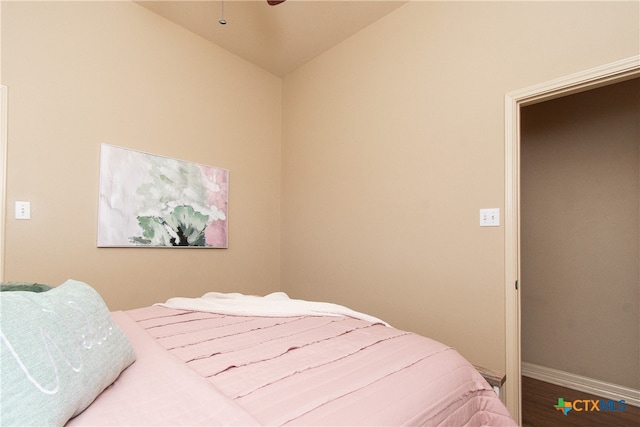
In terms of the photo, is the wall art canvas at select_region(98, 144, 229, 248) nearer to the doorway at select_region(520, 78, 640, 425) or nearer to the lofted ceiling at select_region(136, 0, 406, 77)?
the lofted ceiling at select_region(136, 0, 406, 77)

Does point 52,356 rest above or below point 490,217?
below

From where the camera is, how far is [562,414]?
2.18 m

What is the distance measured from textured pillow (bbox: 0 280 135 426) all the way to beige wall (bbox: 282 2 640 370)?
6.52 ft

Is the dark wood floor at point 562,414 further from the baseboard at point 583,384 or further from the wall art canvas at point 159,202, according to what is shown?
the wall art canvas at point 159,202

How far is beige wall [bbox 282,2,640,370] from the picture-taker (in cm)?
197

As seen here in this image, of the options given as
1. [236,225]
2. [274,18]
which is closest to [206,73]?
[274,18]

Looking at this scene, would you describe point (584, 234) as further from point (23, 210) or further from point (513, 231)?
point (23, 210)

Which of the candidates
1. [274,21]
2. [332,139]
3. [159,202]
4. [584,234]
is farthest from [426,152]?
[159,202]

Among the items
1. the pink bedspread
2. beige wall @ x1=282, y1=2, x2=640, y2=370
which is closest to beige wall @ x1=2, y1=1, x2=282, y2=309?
beige wall @ x1=282, y1=2, x2=640, y2=370

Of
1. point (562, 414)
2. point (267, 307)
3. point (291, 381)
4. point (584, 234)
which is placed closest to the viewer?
point (291, 381)

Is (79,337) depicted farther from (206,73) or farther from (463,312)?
(206,73)

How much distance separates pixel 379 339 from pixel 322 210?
196cm

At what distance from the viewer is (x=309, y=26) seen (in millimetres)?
2869

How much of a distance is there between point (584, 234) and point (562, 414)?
1420mm
